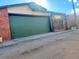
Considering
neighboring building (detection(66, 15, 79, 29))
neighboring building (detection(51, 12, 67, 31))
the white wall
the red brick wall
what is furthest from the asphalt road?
neighboring building (detection(66, 15, 79, 29))

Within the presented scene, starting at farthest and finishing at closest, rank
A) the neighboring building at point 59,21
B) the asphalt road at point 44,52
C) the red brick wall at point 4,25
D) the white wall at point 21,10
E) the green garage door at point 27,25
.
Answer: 1. the neighboring building at point 59,21
2. the green garage door at point 27,25
3. the white wall at point 21,10
4. the red brick wall at point 4,25
5. the asphalt road at point 44,52

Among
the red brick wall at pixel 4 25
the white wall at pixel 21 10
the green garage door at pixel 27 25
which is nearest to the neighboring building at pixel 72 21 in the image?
the green garage door at pixel 27 25

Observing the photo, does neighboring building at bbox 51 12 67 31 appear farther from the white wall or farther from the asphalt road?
the asphalt road

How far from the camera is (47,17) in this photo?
105 feet

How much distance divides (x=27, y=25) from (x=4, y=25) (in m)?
4.83

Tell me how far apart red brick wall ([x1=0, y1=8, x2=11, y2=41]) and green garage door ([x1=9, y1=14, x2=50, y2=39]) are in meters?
1.06

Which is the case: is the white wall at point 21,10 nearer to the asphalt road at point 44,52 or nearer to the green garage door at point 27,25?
the green garage door at point 27,25

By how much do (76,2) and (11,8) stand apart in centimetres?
2226

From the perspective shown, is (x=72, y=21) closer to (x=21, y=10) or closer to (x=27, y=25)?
(x=27, y=25)

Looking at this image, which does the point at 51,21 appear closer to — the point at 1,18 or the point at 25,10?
the point at 25,10

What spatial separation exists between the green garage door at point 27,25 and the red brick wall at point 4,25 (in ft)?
3.48

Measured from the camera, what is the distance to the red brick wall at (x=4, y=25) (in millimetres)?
20337

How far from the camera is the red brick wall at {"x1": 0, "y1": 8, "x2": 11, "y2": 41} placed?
66.7ft

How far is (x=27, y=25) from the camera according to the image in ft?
82.4
